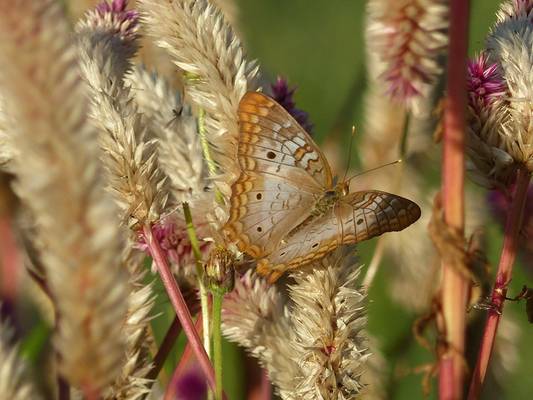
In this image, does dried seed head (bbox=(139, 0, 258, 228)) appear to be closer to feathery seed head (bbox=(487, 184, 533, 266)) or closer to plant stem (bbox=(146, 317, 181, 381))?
plant stem (bbox=(146, 317, 181, 381))

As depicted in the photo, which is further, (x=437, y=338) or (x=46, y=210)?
(x=437, y=338)

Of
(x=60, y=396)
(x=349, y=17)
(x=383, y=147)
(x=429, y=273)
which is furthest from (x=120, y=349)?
(x=349, y=17)

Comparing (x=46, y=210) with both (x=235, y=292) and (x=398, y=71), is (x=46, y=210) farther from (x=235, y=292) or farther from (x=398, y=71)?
(x=235, y=292)

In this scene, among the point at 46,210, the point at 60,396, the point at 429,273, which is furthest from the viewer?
the point at 429,273

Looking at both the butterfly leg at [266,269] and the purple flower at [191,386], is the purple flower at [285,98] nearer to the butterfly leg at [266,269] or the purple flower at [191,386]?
the butterfly leg at [266,269]

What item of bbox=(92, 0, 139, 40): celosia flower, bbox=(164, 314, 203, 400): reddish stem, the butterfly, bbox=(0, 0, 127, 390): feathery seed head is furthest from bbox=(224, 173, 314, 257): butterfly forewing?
bbox=(0, 0, 127, 390): feathery seed head

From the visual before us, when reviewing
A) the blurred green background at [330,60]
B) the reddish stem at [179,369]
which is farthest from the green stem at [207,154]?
the blurred green background at [330,60]

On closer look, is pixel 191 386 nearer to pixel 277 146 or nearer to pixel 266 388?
pixel 266 388
